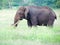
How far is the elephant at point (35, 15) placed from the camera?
1351 cm

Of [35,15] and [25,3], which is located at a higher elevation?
[35,15]

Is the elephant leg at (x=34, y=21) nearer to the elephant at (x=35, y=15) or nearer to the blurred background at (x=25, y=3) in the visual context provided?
the elephant at (x=35, y=15)

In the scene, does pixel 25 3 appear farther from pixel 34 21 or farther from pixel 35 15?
pixel 34 21

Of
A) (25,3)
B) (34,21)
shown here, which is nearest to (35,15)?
(34,21)

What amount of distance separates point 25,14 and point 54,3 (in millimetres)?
A: 36939

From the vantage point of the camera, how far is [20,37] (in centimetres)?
696

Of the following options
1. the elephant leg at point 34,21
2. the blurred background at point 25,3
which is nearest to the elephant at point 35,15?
the elephant leg at point 34,21

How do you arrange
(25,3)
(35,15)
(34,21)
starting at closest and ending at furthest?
(34,21), (35,15), (25,3)

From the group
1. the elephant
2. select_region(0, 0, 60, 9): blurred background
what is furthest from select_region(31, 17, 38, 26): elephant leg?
select_region(0, 0, 60, 9): blurred background

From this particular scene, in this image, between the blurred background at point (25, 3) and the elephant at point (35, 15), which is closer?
the elephant at point (35, 15)

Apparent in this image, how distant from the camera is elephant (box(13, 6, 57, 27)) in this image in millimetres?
13508

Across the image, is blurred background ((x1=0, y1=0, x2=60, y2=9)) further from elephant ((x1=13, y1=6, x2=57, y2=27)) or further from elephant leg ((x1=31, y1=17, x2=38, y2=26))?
elephant leg ((x1=31, y1=17, x2=38, y2=26))

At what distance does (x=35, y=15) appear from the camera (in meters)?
13.8

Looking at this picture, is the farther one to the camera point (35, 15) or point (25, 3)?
point (25, 3)
